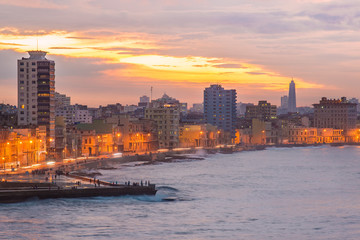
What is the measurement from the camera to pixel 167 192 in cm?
7950

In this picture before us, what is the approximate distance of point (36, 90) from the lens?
403 ft

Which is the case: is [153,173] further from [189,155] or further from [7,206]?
[189,155]

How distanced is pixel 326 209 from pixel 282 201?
708 cm

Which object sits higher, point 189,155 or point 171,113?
point 171,113

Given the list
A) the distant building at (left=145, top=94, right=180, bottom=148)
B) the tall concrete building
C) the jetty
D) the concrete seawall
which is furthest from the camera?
the distant building at (left=145, top=94, right=180, bottom=148)

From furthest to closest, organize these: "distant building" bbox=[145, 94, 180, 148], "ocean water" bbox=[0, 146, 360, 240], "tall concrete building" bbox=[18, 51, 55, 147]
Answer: "distant building" bbox=[145, 94, 180, 148] → "tall concrete building" bbox=[18, 51, 55, 147] → "ocean water" bbox=[0, 146, 360, 240]

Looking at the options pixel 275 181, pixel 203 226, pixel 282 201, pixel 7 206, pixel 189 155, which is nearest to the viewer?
pixel 203 226

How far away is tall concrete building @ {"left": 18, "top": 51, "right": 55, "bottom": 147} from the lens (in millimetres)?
121750

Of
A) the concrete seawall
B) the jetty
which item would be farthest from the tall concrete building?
the concrete seawall

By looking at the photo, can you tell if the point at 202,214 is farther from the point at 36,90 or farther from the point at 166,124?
the point at 166,124

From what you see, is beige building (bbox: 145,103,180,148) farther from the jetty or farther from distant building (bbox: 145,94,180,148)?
the jetty

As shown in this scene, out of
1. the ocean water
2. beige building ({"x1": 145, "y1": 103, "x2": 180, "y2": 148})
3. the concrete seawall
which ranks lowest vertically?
the ocean water

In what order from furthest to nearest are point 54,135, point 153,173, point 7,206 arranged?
point 54,135 < point 153,173 < point 7,206

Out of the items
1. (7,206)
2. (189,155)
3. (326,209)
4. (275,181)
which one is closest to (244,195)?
(326,209)
